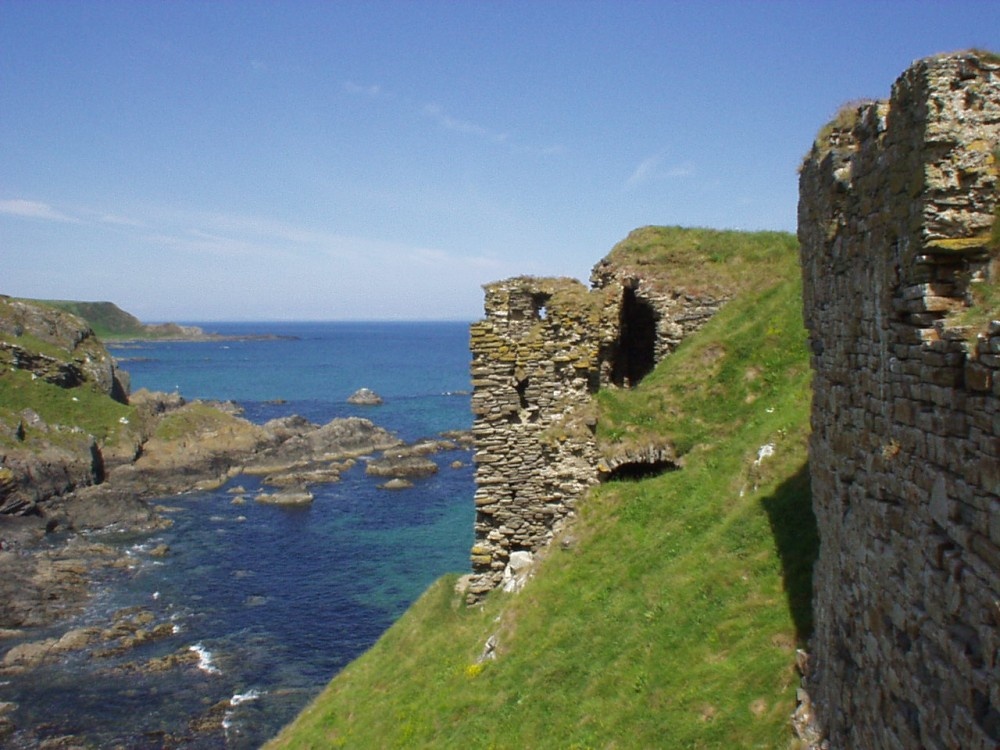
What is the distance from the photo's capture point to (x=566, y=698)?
1427 cm

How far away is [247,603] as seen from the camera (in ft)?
141

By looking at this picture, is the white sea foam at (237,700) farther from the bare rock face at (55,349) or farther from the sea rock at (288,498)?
the bare rock face at (55,349)

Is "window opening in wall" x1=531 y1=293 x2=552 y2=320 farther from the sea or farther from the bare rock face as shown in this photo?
the bare rock face

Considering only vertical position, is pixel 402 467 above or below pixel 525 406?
below

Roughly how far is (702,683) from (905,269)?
747 cm

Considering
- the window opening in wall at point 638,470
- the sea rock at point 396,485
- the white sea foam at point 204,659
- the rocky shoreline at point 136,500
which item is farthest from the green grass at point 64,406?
the window opening in wall at point 638,470

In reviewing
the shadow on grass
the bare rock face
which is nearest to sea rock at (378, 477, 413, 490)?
the bare rock face

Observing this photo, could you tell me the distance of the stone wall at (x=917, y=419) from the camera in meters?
5.68

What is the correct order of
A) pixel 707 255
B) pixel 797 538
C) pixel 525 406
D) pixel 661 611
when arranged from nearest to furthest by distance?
pixel 797 538 < pixel 661 611 < pixel 525 406 < pixel 707 255

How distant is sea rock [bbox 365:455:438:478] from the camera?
71.2m

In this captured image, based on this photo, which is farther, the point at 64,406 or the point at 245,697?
the point at 64,406

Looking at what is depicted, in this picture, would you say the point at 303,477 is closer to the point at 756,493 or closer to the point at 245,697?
the point at 245,697

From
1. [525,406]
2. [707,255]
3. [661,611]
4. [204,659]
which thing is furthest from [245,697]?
[707,255]

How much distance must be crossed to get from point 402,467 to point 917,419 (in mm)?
66904
